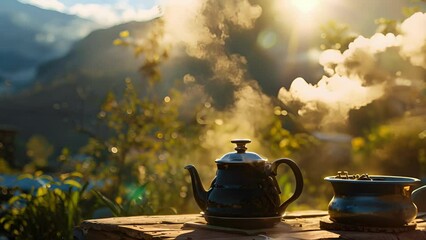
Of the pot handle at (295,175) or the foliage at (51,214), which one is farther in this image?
the foliage at (51,214)

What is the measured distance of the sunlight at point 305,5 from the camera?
154 inches

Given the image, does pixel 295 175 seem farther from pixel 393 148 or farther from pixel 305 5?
pixel 393 148

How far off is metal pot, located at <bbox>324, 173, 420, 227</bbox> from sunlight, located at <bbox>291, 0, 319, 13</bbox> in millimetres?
1819

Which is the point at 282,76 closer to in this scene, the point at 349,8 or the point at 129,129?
the point at 349,8

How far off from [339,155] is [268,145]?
9.96ft

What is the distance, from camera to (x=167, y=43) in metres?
5.41

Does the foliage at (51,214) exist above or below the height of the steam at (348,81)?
below

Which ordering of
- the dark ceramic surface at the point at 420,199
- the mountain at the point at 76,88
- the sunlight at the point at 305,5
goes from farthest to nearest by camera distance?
1. the mountain at the point at 76,88
2. the sunlight at the point at 305,5
3. the dark ceramic surface at the point at 420,199

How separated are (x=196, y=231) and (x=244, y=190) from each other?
0.70 ft

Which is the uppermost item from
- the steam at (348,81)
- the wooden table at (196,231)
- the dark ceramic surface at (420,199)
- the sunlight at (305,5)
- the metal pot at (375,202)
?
the sunlight at (305,5)

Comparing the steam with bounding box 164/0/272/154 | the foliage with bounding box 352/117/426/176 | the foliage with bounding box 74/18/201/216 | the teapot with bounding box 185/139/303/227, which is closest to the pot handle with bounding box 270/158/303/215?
the teapot with bounding box 185/139/303/227

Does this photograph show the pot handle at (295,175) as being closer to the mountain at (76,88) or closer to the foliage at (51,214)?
the foliage at (51,214)

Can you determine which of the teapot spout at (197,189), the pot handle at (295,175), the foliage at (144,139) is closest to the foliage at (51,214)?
the foliage at (144,139)

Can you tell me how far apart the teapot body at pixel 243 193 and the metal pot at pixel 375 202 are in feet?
0.77
